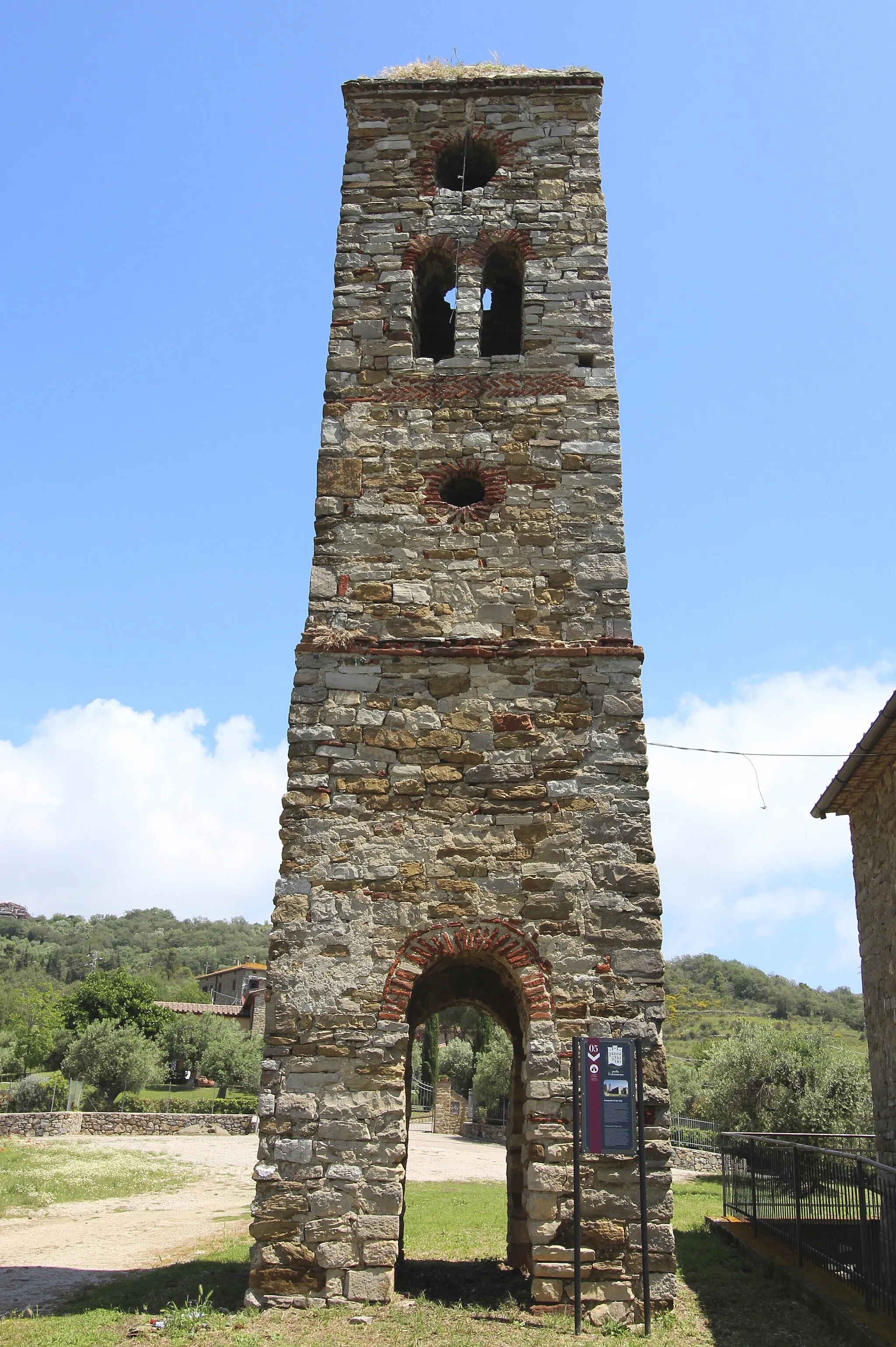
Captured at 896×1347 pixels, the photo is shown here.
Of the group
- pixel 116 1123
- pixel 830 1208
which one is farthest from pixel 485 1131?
pixel 830 1208

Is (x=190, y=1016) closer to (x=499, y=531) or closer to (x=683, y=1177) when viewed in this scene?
(x=683, y=1177)

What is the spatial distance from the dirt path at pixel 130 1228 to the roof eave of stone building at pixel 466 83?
11863 millimetres

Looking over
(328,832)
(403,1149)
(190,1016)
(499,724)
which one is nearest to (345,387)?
(499,724)

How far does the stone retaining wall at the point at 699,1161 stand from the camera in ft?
68.2

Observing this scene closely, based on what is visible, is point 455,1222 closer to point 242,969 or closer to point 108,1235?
point 108,1235

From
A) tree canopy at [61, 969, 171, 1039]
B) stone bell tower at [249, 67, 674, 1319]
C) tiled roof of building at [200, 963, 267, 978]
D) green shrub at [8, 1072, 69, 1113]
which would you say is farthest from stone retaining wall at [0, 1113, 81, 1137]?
tiled roof of building at [200, 963, 267, 978]

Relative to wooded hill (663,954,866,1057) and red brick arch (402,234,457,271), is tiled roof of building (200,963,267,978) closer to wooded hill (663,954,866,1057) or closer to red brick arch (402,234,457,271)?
wooded hill (663,954,866,1057)

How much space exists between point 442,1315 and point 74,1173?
568 inches

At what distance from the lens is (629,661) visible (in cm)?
802

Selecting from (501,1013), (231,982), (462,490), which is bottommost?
(501,1013)

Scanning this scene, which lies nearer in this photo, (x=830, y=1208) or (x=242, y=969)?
(x=830, y=1208)

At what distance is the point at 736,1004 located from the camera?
76812 millimetres

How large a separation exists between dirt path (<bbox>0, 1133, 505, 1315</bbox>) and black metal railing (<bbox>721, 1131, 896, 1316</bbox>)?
5963 mm

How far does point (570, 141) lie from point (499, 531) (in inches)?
185
